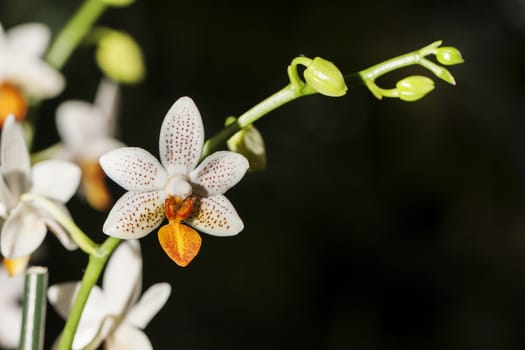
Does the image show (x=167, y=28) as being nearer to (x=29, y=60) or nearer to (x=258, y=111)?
(x=29, y=60)

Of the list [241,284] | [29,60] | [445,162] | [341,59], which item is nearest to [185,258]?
[29,60]

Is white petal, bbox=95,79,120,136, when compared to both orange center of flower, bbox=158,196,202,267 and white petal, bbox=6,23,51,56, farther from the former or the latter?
orange center of flower, bbox=158,196,202,267

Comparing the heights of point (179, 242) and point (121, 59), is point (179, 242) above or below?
below

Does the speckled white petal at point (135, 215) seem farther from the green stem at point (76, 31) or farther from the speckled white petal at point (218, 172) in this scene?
the green stem at point (76, 31)

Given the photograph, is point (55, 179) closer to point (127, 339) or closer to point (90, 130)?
point (127, 339)

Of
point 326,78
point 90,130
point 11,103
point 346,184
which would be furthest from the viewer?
point 346,184

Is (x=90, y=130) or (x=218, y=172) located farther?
(x=90, y=130)

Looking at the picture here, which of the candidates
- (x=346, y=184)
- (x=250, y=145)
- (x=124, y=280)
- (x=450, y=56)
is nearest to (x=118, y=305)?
(x=124, y=280)

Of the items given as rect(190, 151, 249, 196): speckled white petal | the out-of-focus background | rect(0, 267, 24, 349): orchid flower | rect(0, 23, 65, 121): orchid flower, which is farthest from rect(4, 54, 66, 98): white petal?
the out-of-focus background
